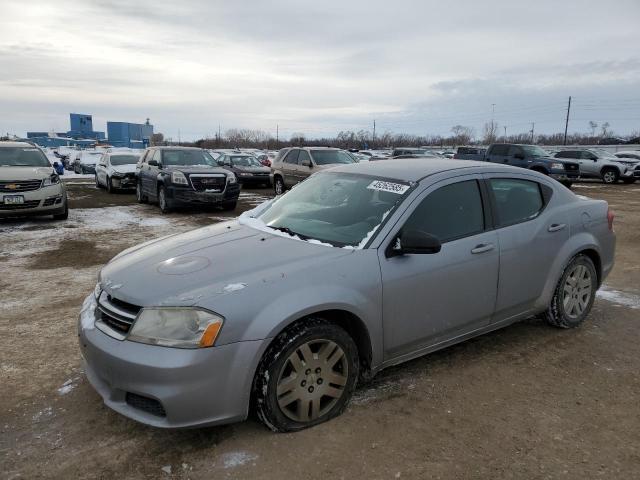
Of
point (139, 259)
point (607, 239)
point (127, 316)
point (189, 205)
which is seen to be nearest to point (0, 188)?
point (189, 205)

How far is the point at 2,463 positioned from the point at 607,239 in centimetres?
509

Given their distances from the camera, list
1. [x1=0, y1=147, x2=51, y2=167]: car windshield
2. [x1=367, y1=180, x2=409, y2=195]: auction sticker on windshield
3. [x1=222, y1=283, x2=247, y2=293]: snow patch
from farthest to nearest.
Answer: [x1=0, y1=147, x2=51, y2=167]: car windshield → [x1=367, y1=180, x2=409, y2=195]: auction sticker on windshield → [x1=222, y1=283, x2=247, y2=293]: snow patch

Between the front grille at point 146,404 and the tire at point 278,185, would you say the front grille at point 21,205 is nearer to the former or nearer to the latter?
the tire at point 278,185

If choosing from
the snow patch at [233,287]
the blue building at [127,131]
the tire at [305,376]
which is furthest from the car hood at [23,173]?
the blue building at [127,131]

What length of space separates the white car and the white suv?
6.05 m

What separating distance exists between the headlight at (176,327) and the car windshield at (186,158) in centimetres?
1086

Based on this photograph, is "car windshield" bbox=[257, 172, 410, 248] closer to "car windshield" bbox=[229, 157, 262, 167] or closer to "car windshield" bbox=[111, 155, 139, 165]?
"car windshield" bbox=[111, 155, 139, 165]

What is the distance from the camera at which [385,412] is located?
3207mm

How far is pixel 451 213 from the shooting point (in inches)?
146

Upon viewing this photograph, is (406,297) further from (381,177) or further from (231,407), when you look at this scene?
(231,407)

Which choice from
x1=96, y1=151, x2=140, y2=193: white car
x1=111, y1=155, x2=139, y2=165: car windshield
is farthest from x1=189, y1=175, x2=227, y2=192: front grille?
x1=111, y1=155, x2=139, y2=165: car windshield

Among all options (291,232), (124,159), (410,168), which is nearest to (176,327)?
(291,232)

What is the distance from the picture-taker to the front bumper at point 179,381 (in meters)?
2.61

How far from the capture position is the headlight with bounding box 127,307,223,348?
265cm
